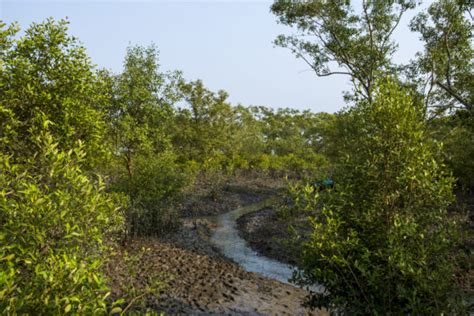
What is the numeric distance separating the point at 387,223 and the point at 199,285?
26.9 feet

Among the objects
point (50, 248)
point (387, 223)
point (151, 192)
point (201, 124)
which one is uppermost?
point (201, 124)

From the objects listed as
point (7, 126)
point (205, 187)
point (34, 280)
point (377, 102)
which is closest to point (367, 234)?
point (377, 102)

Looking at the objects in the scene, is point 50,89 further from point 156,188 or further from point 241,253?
point 241,253

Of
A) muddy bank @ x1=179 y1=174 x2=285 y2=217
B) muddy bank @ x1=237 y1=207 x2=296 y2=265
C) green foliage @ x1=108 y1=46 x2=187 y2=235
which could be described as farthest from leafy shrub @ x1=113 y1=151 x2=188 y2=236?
muddy bank @ x1=179 y1=174 x2=285 y2=217

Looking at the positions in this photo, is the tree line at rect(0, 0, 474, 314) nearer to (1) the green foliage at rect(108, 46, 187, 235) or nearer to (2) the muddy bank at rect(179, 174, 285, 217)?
(1) the green foliage at rect(108, 46, 187, 235)

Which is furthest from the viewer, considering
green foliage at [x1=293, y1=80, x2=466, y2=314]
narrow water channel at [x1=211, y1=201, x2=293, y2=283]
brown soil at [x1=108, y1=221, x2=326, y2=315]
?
narrow water channel at [x1=211, y1=201, x2=293, y2=283]

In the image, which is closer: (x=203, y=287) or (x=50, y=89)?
(x=50, y=89)

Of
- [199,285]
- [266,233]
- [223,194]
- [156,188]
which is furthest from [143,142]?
[223,194]

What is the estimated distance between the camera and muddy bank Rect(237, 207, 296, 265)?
1969 cm

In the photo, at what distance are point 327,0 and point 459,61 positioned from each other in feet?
31.3

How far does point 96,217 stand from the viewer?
5324mm

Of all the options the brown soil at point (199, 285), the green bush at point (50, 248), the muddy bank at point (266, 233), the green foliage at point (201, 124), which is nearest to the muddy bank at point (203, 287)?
the brown soil at point (199, 285)

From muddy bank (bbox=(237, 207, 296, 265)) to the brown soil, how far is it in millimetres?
2804

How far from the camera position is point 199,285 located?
13414mm
